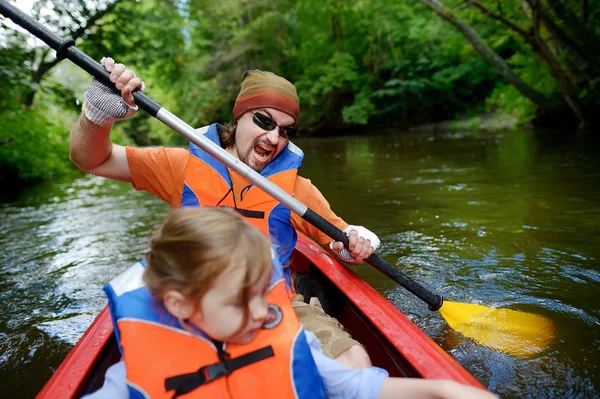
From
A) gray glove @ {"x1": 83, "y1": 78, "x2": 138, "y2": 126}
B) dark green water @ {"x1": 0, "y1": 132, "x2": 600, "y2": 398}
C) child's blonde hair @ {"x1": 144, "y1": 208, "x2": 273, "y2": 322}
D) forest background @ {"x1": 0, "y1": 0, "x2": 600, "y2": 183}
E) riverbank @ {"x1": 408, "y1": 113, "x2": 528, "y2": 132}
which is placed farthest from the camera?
riverbank @ {"x1": 408, "y1": 113, "x2": 528, "y2": 132}

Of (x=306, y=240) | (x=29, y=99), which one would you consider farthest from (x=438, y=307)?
(x=29, y=99)

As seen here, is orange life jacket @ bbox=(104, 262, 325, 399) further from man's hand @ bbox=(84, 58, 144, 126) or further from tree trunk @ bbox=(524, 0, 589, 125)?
Answer: tree trunk @ bbox=(524, 0, 589, 125)

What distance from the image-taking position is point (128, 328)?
42.3 inches

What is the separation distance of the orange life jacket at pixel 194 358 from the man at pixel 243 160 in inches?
25.3

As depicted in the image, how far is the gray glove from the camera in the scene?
5.65ft

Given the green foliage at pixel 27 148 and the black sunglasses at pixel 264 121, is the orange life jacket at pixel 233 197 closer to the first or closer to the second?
the black sunglasses at pixel 264 121

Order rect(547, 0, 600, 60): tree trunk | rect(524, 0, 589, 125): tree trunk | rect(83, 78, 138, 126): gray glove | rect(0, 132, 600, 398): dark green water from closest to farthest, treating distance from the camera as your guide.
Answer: rect(83, 78, 138, 126): gray glove → rect(0, 132, 600, 398): dark green water → rect(547, 0, 600, 60): tree trunk → rect(524, 0, 589, 125): tree trunk

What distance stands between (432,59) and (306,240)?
16664mm

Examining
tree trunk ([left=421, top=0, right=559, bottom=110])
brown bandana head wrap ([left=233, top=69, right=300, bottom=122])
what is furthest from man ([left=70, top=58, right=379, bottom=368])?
tree trunk ([left=421, top=0, right=559, bottom=110])

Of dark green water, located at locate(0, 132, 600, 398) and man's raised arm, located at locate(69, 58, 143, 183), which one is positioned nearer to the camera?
man's raised arm, located at locate(69, 58, 143, 183)

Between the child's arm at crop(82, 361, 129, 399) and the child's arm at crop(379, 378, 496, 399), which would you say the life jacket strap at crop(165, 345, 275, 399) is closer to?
the child's arm at crop(82, 361, 129, 399)

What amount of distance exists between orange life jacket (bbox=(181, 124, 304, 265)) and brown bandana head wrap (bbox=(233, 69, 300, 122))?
0.97 feet

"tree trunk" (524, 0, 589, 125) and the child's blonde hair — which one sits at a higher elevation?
"tree trunk" (524, 0, 589, 125)

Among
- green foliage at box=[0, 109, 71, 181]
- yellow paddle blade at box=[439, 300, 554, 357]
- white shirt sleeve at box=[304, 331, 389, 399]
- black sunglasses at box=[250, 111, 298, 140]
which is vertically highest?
black sunglasses at box=[250, 111, 298, 140]
